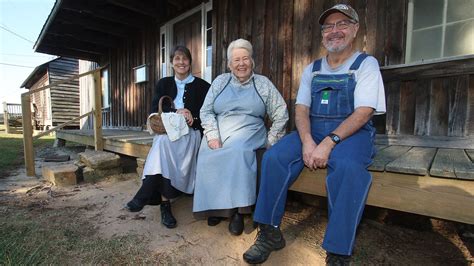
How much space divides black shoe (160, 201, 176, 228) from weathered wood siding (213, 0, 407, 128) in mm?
1678

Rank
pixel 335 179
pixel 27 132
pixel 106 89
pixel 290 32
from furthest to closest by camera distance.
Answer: pixel 106 89 < pixel 27 132 < pixel 290 32 < pixel 335 179

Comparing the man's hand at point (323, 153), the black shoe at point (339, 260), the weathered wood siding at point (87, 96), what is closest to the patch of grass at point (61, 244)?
the black shoe at point (339, 260)

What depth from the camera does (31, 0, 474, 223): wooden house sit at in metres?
1.50

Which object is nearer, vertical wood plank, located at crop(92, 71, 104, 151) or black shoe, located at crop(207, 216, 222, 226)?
black shoe, located at crop(207, 216, 222, 226)

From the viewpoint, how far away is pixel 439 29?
2311mm

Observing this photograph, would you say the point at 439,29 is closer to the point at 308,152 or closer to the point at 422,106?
the point at 422,106

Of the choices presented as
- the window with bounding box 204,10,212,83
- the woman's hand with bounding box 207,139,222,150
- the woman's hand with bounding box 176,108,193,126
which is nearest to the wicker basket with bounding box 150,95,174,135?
the woman's hand with bounding box 176,108,193,126

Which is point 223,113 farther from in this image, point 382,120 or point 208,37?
point 208,37

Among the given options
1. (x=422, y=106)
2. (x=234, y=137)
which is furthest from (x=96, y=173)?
(x=422, y=106)

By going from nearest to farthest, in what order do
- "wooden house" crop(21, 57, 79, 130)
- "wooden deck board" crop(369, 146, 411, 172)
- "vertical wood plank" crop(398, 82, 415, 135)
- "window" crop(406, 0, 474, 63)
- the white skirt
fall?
"wooden deck board" crop(369, 146, 411, 172)
"window" crop(406, 0, 474, 63)
the white skirt
"vertical wood plank" crop(398, 82, 415, 135)
"wooden house" crop(21, 57, 79, 130)

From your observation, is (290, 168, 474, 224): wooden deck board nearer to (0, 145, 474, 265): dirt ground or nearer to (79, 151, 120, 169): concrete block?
(0, 145, 474, 265): dirt ground

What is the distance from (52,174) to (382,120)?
383 centimetres

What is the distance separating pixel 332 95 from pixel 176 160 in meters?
1.31

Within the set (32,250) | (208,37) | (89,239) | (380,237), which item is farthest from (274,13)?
(32,250)
